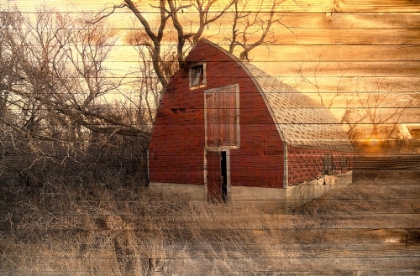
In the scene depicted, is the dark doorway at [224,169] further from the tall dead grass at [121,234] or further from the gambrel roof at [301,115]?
the gambrel roof at [301,115]

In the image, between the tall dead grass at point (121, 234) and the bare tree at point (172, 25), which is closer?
the bare tree at point (172, 25)

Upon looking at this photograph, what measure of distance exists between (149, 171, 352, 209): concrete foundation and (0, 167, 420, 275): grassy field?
0.31 ft

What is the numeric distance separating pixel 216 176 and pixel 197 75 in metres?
0.84

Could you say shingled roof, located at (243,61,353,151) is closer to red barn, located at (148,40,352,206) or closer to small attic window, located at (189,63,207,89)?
red barn, located at (148,40,352,206)

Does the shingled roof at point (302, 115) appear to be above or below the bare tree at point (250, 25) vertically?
below

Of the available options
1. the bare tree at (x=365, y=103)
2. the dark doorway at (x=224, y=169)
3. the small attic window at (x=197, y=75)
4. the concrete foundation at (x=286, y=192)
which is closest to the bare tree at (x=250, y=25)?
the small attic window at (x=197, y=75)

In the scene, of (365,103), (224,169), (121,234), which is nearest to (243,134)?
(224,169)

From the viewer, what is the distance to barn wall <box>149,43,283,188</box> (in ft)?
7.93

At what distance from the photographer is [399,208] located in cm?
256

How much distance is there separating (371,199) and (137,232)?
77.7 inches

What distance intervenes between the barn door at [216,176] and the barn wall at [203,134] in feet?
0.21


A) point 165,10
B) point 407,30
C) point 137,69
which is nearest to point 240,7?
point 165,10

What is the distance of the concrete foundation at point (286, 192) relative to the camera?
2451 millimetres

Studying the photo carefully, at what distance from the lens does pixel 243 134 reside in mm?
2445
